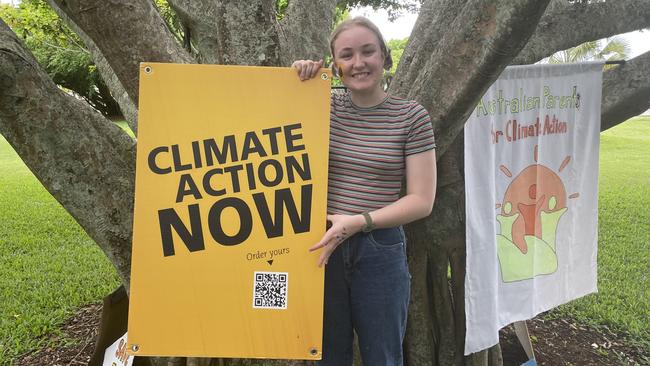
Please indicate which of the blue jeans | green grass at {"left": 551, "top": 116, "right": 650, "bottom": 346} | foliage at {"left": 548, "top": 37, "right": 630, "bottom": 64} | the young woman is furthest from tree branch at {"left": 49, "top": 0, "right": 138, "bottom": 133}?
foliage at {"left": 548, "top": 37, "right": 630, "bottom": 64}

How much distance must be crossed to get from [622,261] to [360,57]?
15.7 ft

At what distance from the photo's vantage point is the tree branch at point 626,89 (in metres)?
2.95

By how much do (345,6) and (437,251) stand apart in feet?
20.2

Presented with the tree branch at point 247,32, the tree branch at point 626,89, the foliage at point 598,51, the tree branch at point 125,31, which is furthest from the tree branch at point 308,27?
the foliage at point 598,51

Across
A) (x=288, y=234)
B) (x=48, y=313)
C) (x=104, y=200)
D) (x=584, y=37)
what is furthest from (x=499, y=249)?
(x=48, y=313)

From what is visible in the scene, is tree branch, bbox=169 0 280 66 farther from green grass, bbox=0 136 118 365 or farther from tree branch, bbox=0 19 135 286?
green grass, bbox=0 136 118 365

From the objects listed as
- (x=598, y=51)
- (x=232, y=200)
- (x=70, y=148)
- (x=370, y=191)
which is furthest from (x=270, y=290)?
(x=598, y=51)

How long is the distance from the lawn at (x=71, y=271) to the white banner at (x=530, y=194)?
1.29m

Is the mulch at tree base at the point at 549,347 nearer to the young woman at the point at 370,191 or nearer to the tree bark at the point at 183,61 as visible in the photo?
the tree bark at the point at 183,61

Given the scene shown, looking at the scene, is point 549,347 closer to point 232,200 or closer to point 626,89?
point 626,89

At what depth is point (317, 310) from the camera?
5.69ft

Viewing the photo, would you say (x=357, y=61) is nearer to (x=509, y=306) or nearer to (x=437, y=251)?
(x=437, y=251)

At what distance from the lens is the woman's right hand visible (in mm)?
1711

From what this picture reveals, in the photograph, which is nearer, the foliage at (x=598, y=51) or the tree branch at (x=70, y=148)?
the tree branch at (x=70, y=148)
